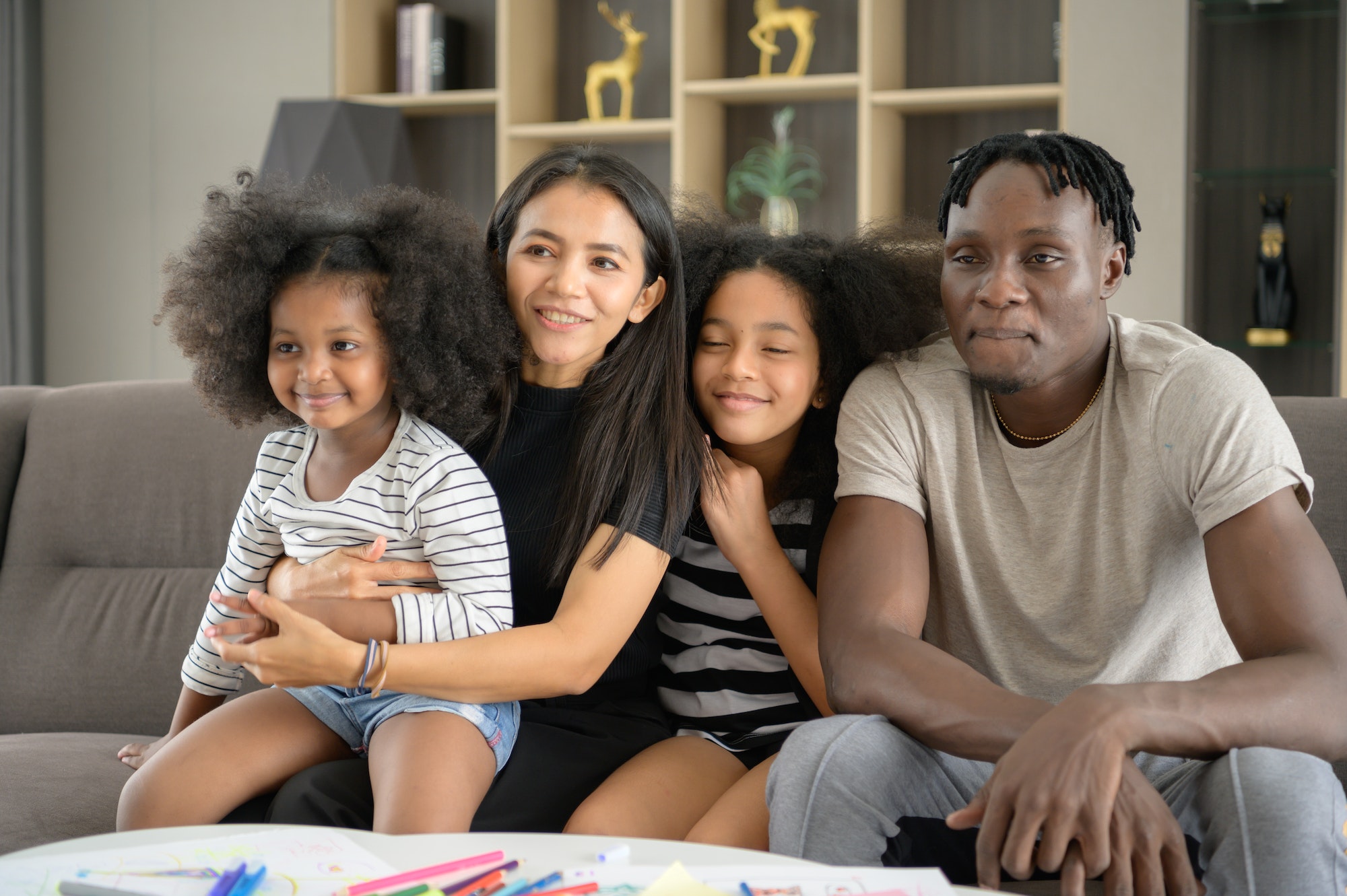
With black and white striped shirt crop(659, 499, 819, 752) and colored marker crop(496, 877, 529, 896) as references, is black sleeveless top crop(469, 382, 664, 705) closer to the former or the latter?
black and white striped shirt crop(659, 499, 819, 752)

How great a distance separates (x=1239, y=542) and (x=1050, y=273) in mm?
407

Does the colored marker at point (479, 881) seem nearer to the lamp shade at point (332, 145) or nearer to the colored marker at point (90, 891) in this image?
the colored marker at point (90, 891)

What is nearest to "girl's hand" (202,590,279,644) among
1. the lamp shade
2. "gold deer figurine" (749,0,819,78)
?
the lamp shade

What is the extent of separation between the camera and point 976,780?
1.40 meters

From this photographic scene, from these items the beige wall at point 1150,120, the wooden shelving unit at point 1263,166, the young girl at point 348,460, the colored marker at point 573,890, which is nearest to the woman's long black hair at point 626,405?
the young girl at point 348,460

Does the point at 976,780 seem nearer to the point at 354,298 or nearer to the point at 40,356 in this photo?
the point at 354,298

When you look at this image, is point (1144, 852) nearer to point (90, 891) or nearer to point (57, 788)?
point (90, 891)

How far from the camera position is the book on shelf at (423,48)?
12.6ft

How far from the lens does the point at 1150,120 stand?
3.12 meters

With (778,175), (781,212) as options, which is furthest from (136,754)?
(778,175)

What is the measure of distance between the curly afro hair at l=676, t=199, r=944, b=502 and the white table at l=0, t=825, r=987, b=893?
0.81 m

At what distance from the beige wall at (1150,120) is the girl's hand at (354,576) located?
2324mm

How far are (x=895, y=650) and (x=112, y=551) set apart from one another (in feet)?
5.06

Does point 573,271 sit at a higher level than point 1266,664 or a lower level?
higher
